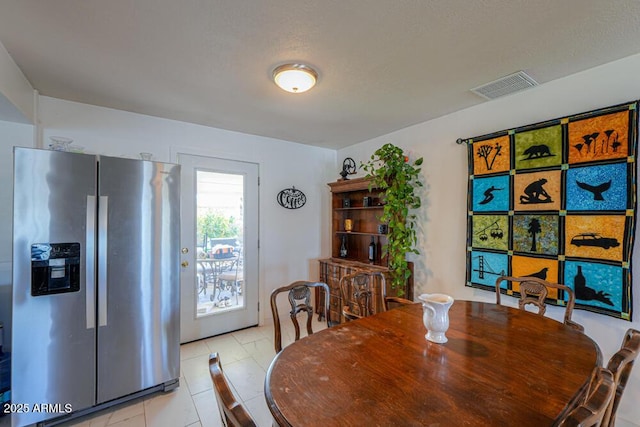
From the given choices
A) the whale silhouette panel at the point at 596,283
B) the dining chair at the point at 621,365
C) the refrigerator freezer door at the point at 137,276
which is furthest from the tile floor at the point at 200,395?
the whale silhouette panel at the point at 596,283

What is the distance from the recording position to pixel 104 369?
6.68 feet

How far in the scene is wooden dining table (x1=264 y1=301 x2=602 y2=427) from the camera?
875 millimetres

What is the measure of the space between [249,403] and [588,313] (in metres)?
2.60

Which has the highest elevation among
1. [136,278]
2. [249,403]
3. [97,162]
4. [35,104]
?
[35,104]

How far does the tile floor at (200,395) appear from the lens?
2.00 metres

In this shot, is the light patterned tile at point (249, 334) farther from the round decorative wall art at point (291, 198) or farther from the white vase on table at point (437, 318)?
the white vase on table at point (437, 318)

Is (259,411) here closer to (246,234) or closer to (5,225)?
(246,234)

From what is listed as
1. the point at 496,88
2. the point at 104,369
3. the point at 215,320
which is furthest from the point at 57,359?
the point at 496,88

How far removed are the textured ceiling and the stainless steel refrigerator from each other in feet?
2.32

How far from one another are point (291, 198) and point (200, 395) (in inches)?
97.3

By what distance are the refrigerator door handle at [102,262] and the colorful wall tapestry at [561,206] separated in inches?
119

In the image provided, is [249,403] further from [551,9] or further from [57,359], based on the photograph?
[551,9]

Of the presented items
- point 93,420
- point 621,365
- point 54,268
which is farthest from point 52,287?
point 621,365

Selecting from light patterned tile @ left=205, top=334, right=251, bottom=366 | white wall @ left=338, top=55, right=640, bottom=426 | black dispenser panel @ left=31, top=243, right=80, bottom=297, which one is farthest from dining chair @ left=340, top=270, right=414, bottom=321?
black dispenser panel @ left=31, top=243, right=80, bottom=297
